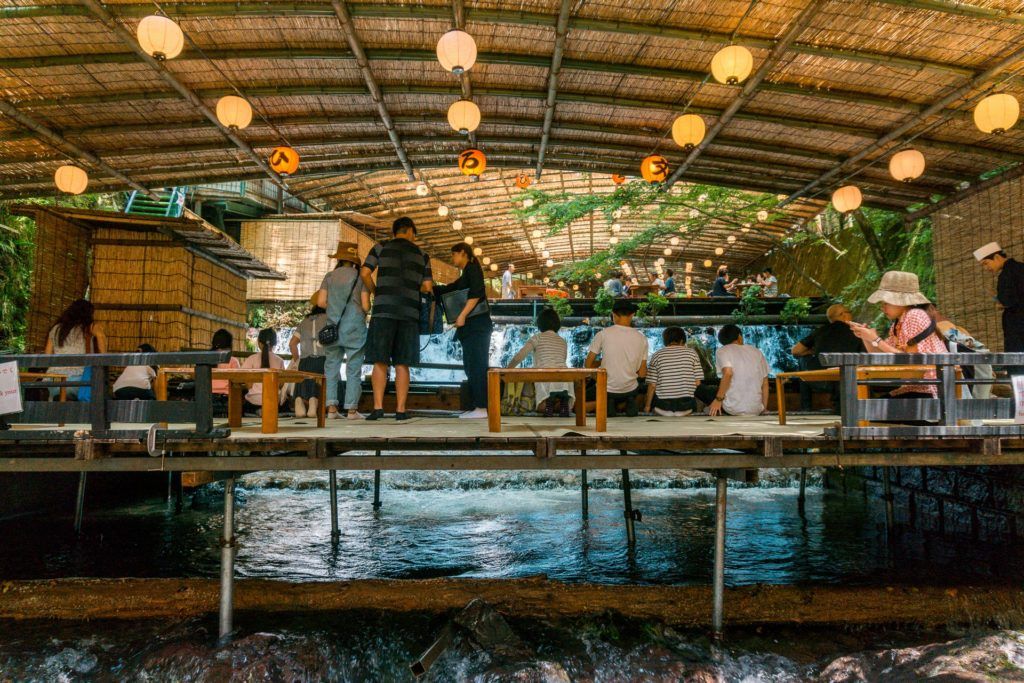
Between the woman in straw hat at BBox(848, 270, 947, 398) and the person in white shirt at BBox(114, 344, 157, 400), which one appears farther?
the person in white shirt at BBox(114, 344, 157, 400)

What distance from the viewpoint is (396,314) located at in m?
6.52

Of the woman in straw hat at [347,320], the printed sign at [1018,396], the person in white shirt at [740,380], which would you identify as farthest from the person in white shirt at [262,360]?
the printed sign at [1018,396]

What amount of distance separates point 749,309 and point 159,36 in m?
13.3

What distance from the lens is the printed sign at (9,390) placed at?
13.3 feet

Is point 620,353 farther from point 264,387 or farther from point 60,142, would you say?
point 60,142

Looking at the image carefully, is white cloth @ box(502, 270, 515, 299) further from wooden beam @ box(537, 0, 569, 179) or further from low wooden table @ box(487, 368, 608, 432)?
low wooden table @ box(487, 368, 608, 432)

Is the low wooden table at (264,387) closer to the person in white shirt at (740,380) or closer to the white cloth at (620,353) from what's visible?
the white cloth at (620,353)

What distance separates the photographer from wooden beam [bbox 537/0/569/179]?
705 cm

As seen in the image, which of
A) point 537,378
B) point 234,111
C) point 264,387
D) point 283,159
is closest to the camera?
point 264,387

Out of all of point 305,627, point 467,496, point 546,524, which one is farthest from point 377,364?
point 467,496

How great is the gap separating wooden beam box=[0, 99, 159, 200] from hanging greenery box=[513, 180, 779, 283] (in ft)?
31.4

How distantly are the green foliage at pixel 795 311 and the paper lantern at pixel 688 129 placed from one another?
697 centimetres

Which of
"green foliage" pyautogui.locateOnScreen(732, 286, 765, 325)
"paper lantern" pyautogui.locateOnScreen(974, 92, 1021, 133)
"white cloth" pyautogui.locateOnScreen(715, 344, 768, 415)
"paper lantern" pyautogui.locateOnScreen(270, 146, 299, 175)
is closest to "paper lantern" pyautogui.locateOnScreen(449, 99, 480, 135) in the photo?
"paper lantern" pyautogui.locateOnScreen(270, 146, 299, 175)

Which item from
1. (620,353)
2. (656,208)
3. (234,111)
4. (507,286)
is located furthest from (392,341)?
(507,286)
